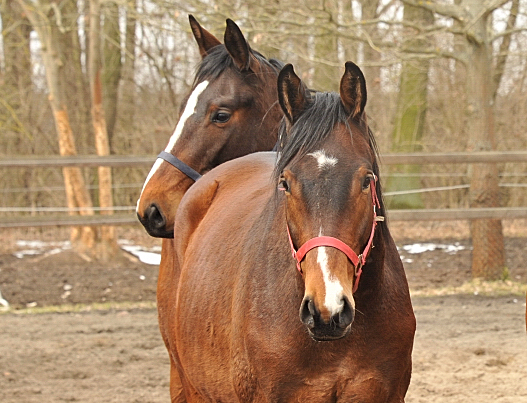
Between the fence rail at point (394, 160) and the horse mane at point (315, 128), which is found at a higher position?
the horse mane at point (315, 128)

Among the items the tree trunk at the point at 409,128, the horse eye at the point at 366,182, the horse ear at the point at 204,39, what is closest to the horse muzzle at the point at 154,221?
the horse ear at the point at 204,39

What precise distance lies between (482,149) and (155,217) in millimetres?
5701

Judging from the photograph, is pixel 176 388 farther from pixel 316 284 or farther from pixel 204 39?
pixel 316 284

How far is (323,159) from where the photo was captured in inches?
87.2

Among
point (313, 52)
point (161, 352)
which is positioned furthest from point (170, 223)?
point (313, 52)

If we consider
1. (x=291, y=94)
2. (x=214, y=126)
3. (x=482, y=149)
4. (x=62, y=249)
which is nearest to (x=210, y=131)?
(x=214, y=126)

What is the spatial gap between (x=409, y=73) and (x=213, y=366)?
8.89 meters

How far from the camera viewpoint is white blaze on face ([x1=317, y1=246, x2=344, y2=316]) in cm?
193

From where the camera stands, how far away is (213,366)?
2809mm

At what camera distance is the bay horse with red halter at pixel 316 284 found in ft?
6.91

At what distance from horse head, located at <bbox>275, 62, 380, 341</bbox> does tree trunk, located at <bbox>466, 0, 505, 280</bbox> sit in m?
5.96

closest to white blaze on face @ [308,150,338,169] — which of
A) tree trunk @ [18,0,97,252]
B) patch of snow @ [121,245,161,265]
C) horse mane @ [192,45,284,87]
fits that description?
horse mane @ [192,45,284,87]

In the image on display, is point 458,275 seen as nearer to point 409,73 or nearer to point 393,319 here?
point 409,73

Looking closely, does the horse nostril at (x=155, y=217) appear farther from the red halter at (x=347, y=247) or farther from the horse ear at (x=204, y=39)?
the red halter at (x=347, y=247)
